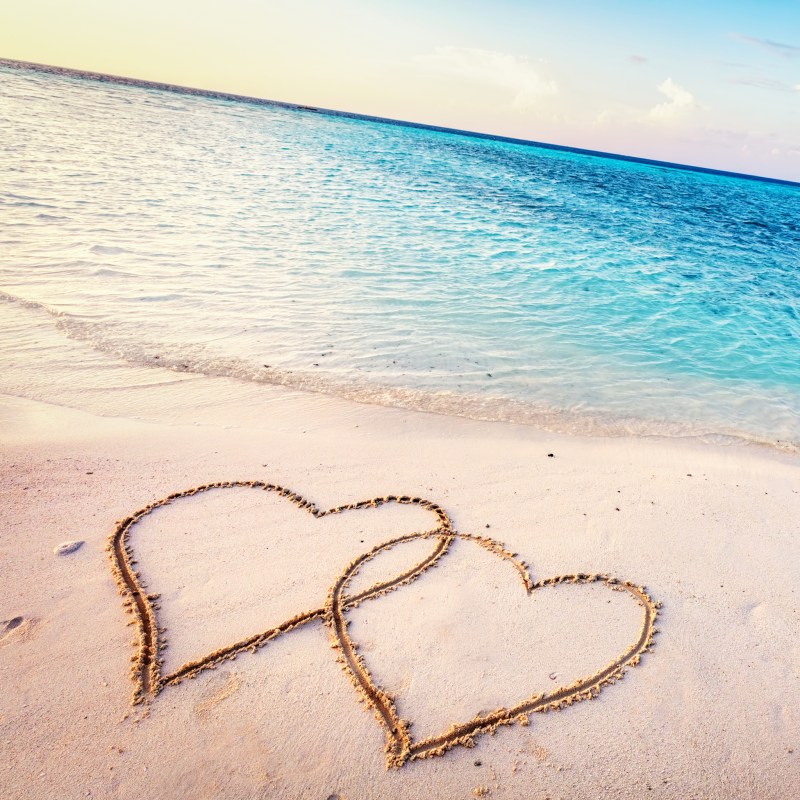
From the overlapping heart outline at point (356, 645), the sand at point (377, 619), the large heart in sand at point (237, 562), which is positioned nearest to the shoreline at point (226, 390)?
the sand at point (377, 619)

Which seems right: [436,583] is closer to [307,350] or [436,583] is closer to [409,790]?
[409,790]

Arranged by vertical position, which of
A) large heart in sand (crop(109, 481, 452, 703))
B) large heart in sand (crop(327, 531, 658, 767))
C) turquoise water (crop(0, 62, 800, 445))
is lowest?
large heart in sand (crop(109, 481, 452, 703))

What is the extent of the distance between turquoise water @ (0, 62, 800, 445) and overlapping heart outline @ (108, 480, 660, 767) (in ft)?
6.86

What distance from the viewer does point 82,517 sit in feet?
11.5

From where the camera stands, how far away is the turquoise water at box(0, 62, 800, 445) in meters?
5.98

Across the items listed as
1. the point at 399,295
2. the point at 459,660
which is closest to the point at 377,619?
the point at 459,660

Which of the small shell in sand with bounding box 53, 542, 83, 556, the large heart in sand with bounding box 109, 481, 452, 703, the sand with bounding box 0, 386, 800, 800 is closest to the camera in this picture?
the sand with bounding box 0, 386, 800, 800

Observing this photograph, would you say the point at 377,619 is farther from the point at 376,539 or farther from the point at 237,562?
the point at 237,562

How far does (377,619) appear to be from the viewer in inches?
119

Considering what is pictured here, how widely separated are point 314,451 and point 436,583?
163 cm

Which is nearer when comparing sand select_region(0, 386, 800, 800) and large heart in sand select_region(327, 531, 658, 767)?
sand select_region(0, 386, 800, 800)

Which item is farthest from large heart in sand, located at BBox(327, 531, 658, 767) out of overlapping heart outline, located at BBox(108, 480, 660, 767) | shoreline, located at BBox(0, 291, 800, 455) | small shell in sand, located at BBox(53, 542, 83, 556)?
shoreline, located at BBox(0, 291, 800, 455)

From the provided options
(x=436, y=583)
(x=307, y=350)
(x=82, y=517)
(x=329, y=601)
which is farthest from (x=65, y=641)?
(x=307, y=350)

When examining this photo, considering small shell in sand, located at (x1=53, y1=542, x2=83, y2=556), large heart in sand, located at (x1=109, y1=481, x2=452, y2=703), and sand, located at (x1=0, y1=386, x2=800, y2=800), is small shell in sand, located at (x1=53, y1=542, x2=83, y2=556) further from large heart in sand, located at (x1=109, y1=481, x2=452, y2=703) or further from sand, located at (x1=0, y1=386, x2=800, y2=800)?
large heart in sand, located at (x1=109, y1=481, x2=452, y2=703)
